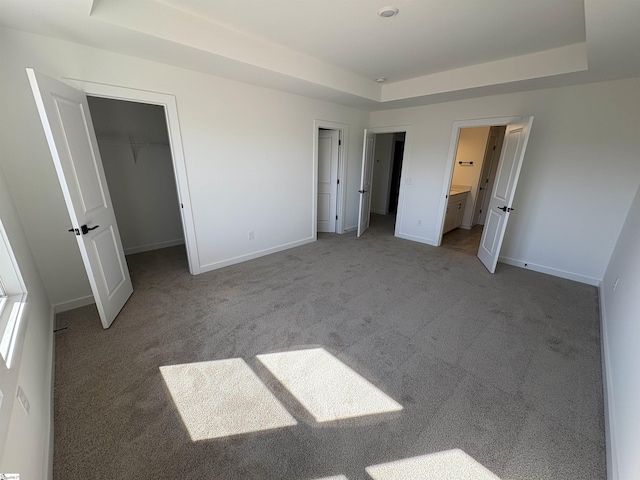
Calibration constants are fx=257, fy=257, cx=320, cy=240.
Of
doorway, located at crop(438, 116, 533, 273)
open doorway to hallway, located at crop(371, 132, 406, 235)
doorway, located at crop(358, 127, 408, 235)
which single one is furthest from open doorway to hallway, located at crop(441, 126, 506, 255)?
open doorway to hallway, located at crop(371, 132, 406, 235)

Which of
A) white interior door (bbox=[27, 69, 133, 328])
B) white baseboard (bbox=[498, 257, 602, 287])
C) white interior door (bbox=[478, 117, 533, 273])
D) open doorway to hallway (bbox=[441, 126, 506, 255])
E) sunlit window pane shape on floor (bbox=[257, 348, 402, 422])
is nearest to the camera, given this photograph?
sunlit window pane shape on floor (bbox=[257, 348, 402, 422])

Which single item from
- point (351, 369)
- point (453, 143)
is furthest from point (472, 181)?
point (351, 369)

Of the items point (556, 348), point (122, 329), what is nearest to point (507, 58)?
point (556, 348)

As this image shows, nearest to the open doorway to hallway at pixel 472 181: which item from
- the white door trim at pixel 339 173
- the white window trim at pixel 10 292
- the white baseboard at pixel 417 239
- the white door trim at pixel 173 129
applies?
the white baseboard at pixel 417 239

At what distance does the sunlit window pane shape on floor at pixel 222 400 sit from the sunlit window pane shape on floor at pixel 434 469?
55 centimetres

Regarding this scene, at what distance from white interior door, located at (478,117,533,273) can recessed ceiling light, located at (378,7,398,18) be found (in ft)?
6.90

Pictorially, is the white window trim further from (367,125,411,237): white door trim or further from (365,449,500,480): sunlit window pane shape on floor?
(367,125,411,237): white door trim

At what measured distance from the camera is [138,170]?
388 cm

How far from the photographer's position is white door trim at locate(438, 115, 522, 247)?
11.9ft

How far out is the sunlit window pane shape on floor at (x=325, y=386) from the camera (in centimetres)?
162

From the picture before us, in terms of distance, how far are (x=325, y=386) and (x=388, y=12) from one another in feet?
9.35

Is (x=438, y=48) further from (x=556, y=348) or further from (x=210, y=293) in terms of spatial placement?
(x=210, y=293)

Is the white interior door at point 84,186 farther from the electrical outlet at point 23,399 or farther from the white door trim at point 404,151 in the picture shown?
the white door trim at point 404,151

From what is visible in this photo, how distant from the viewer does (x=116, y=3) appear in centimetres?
184
